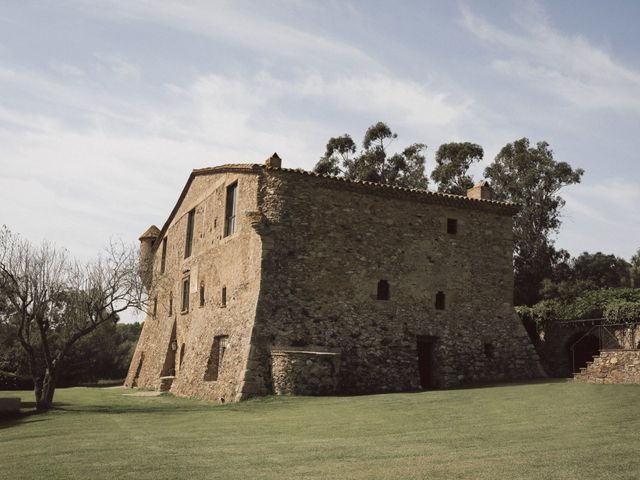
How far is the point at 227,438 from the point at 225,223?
46.7 feet

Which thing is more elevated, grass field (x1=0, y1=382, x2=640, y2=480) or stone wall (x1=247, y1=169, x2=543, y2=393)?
stone wall (x1=247, y1=169, x2=543, y2=393)

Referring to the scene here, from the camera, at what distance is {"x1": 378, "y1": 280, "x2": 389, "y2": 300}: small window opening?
920 inches

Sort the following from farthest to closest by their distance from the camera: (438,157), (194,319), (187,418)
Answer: (438,157)
(194,319)
(187,418)

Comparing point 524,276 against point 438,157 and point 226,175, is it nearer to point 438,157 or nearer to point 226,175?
point 438,157

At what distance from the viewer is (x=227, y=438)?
12.3 m

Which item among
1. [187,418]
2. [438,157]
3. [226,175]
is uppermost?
[438,157]

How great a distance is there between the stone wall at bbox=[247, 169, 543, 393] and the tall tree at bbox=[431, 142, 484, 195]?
17.4 m

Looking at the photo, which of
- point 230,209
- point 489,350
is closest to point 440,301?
point 489,350

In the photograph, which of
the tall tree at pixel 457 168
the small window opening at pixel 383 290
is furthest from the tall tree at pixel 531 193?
the small window opening at pixel 383 290

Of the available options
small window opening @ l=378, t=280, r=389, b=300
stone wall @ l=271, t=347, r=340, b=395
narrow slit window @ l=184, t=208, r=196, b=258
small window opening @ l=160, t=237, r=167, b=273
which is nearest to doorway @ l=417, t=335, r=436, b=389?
small window opening @ l=378, t=280, r=389, b=300

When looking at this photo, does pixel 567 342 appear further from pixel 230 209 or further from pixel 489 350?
pixel 230 209

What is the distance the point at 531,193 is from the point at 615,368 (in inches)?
927

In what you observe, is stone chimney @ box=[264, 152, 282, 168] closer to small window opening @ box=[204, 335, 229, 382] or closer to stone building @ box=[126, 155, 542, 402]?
stone building @ box=[126, 155, 542, 402]

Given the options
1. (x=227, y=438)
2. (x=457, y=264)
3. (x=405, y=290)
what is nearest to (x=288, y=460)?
(x=227, y=438)
